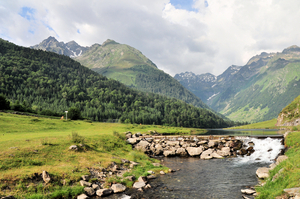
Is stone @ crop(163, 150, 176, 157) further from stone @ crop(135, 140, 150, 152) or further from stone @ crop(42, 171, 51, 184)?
stone @ crop(42, 171, 51, 184)

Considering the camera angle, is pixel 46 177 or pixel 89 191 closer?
pixel 46 177

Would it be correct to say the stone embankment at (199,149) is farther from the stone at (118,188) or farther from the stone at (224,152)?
the stone at (118,188)

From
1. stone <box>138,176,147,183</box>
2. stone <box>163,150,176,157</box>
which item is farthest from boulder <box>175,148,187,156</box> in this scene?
stone <box>138,176,147,183</box>

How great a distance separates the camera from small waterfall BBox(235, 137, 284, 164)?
37934mm

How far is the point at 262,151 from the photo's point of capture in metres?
44.2

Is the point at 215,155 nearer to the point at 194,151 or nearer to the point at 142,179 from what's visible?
the point at 194,151

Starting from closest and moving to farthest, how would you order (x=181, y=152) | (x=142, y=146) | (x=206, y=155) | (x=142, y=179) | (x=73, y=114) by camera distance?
1. (x=142, y=179)
2. (x=206, y=155)
3. (x=181, y=152)
4. (x=142, y=146)
5. (x=73, y=114)

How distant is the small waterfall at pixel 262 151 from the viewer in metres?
37.9

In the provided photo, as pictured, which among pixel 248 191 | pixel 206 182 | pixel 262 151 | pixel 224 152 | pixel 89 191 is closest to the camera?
pixel 89 191

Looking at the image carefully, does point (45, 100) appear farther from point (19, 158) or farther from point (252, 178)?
point (252, 178)

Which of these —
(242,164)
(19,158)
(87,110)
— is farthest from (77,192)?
(87,110)

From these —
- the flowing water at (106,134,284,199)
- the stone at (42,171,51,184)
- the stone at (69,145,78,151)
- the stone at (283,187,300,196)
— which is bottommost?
the flowing water at (106,134,284,199)

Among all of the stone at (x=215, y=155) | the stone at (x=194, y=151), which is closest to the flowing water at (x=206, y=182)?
the stone at (x=215, y=155)

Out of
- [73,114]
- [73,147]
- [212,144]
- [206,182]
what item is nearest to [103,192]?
[73,147]
